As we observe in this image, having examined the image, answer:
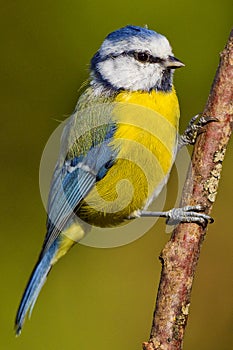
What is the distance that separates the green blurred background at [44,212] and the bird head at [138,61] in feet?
1.43

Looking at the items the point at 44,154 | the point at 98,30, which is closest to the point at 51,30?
the point at 98,30

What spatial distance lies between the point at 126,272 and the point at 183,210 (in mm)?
991

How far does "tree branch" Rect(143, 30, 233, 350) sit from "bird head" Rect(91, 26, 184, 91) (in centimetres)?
41

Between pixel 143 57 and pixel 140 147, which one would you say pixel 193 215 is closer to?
pixel 140 147

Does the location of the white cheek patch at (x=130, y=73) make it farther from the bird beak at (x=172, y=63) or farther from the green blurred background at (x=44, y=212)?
the green blurred background at (x=44, y=212)

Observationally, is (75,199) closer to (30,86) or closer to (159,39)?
(159,39)

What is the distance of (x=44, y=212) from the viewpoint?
7.86 feet

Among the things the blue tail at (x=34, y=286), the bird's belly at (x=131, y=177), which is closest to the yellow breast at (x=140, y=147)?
the bird's belly at (x=131, y=177)

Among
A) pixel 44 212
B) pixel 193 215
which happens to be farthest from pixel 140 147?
pixel 44 212

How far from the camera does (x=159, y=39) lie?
188cm

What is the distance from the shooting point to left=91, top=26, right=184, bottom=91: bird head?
188cm

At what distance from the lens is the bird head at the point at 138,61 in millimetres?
1876

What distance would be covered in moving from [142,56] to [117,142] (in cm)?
27

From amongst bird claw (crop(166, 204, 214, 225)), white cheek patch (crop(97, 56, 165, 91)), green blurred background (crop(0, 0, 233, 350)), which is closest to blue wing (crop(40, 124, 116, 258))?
white cheek patch (crop(97, 56, 165, 91))
